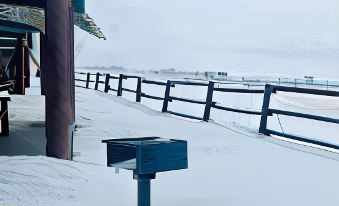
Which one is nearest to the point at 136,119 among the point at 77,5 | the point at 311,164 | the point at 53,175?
the point at 77,5

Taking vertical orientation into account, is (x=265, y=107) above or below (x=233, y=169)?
above

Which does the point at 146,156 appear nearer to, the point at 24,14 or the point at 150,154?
the point at 150,154

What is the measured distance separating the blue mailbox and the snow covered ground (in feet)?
4.25

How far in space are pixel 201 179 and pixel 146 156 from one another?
2.53 meters

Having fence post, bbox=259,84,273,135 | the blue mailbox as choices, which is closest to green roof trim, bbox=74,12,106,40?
fence post, bbox=259,84,273,135

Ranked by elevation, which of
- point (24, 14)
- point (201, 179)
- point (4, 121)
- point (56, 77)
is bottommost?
point (201, 179)

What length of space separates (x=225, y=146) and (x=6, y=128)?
3.98 m

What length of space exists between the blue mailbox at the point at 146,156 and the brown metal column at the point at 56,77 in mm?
2963

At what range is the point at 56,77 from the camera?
5922 mm

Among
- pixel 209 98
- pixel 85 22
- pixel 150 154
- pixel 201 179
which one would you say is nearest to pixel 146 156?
pixel 150 154

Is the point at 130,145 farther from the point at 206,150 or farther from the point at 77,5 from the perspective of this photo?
the point at 77,5

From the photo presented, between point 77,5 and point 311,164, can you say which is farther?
point 77,5

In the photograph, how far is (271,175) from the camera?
564 centimetres

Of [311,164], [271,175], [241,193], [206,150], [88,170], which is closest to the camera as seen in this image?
[241,193]
